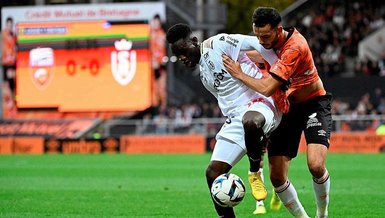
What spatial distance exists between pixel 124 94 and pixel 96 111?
1.36 metres

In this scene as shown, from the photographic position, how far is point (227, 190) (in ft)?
31.9

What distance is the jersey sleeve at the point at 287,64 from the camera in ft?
33.6

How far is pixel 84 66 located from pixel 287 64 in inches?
962

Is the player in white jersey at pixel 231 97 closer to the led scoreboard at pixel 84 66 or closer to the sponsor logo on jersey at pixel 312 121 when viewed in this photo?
the sponsor logo on jersey at pixel 312 121

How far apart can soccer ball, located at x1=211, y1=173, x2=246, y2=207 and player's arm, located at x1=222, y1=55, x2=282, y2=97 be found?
1016 mm

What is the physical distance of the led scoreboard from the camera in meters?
33.6

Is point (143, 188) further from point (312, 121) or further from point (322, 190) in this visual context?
point (312, 121)

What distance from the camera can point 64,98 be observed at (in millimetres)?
34406

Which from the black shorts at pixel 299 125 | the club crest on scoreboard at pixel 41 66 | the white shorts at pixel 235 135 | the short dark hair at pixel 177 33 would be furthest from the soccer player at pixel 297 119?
the club crest on scoreboard at pixel 41 66

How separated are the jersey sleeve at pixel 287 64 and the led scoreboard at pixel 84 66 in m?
23.2

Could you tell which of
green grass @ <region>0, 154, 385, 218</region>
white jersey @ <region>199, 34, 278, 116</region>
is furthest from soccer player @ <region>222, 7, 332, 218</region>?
green grass @ <region>0, 154, 385, 218</region>

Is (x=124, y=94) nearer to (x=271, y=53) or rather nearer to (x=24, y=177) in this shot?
(x=24, y=177)

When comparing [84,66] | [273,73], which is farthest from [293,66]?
[84,66]

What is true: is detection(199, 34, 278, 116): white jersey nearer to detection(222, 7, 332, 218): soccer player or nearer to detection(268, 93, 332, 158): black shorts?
detection(222, 7, 332, 218): soccer player
